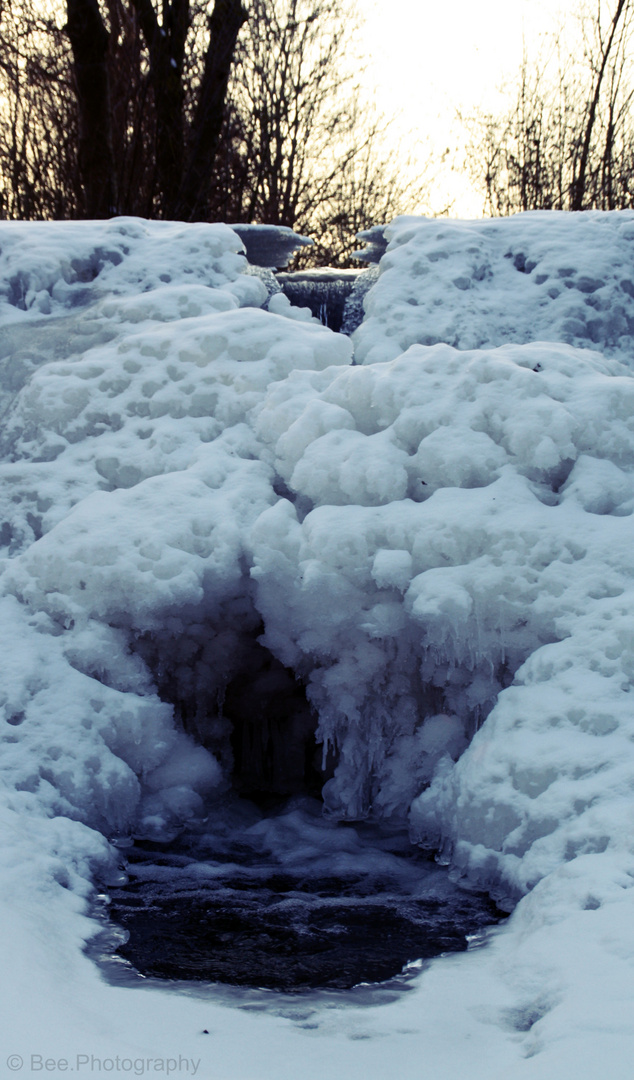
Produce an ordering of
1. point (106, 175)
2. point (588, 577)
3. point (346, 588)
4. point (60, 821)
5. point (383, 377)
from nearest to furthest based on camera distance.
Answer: point (60, 821) < point (588, 577) < point (346, 588) < point (383, 377) < point (106, 175)

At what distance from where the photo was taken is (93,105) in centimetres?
858

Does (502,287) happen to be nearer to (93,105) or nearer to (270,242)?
(270,242)

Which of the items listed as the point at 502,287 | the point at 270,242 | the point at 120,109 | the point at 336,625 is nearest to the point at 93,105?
the point at 120,109

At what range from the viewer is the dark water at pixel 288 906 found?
2539 millimetres

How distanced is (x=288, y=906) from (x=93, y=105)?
27.2ft

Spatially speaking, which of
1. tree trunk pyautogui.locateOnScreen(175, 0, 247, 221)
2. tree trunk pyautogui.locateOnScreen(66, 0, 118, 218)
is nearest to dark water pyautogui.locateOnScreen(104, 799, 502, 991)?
tree trunk pyautogui.locateOnScreen(66, 0, 118, 218)

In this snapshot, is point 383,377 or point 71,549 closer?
point 71,549

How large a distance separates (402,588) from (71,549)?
149cm

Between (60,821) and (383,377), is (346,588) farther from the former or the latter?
(60,821)

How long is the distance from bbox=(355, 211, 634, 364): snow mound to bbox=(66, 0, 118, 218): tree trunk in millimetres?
4172

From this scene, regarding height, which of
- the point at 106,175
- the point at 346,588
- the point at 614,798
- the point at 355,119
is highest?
the point at 355,119

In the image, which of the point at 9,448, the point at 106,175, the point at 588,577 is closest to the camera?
the point at 588,577

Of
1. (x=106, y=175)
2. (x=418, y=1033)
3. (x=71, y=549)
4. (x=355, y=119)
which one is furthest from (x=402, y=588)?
(x=355, y=119)

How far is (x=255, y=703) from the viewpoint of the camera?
4.35m
